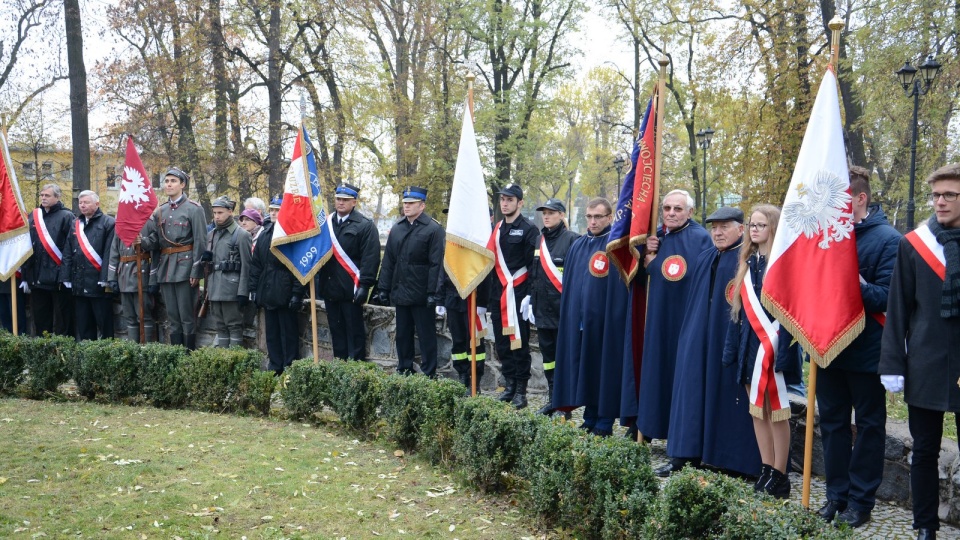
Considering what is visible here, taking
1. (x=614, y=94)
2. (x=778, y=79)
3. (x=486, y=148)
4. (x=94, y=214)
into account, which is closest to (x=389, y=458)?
(x=94, y=214)

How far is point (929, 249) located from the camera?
3984mm

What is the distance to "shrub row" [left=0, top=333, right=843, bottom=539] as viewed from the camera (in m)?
3.57

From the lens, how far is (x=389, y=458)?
6.03 meters

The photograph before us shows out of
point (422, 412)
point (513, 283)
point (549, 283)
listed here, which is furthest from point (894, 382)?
point (513, 283)

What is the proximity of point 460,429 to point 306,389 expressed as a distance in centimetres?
213

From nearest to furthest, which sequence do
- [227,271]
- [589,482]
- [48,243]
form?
[589,482] < [227,271] < [48,243]

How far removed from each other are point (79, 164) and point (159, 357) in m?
8.80

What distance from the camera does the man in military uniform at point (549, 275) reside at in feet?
23.7

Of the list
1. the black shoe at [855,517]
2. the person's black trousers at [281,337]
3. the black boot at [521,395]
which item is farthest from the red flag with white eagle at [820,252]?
the person's black trousers at [281,337]

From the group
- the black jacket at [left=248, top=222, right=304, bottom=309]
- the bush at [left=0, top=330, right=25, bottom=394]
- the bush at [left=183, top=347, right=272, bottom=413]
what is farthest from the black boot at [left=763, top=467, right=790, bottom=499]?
the bush at [left=0, top=330, right=25, bottom=394]

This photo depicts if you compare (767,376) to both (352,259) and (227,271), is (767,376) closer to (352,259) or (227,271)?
(352,259)

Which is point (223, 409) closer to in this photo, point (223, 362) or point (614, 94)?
point (223, 362)

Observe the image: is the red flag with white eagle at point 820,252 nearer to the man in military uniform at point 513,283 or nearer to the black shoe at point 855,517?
the black shoe at point 855,517

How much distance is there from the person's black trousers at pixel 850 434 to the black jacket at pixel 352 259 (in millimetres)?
5167
